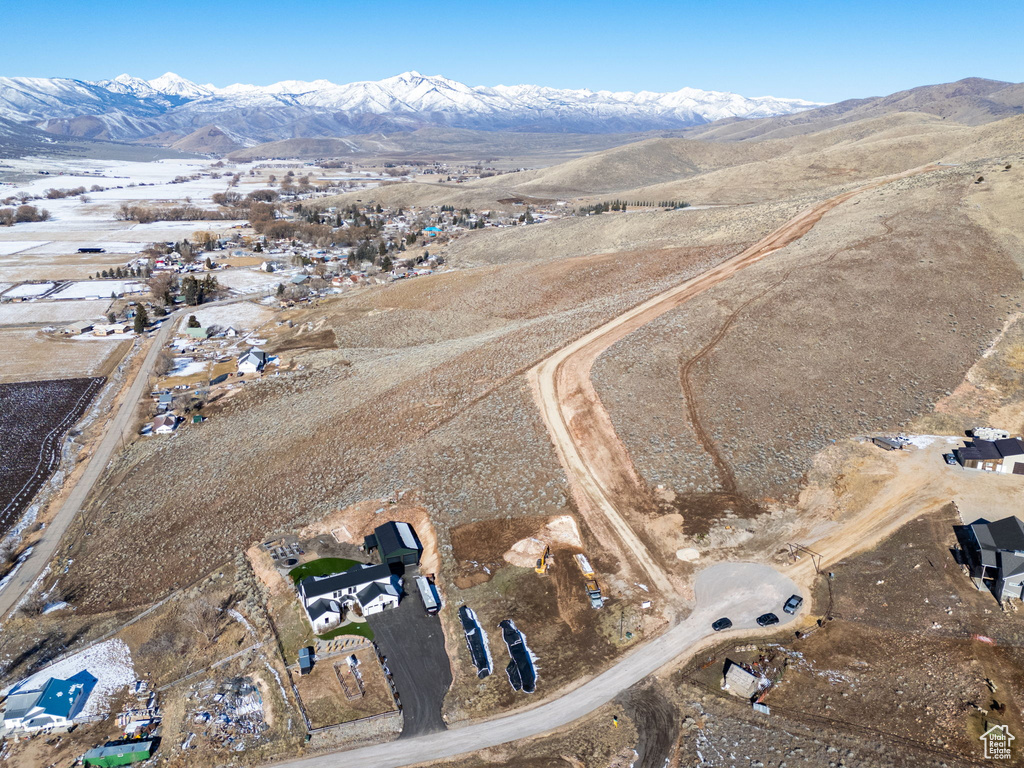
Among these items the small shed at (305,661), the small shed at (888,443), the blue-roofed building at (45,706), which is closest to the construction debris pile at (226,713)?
the small shed at (305,661)

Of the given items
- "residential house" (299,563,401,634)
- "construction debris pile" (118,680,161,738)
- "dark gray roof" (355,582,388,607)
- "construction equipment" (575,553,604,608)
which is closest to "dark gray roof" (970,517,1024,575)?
"construction equipment" (575,553,604,608)

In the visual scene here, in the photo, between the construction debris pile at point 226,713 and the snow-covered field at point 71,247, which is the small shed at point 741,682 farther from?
the snow-covered field at point 71,247

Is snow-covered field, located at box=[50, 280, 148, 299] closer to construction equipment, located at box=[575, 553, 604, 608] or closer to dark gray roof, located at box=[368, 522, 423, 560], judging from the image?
dark gray roof, located at box=[368, 522, 423, 560]

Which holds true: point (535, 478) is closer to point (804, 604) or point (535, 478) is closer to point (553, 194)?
point (804, 604)

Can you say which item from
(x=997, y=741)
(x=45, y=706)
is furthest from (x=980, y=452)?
(x=45, y=706)

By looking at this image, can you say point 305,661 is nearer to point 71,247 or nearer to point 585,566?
point 585,566

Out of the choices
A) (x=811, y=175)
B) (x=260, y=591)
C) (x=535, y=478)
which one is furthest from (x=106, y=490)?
(x=811, y=175)
